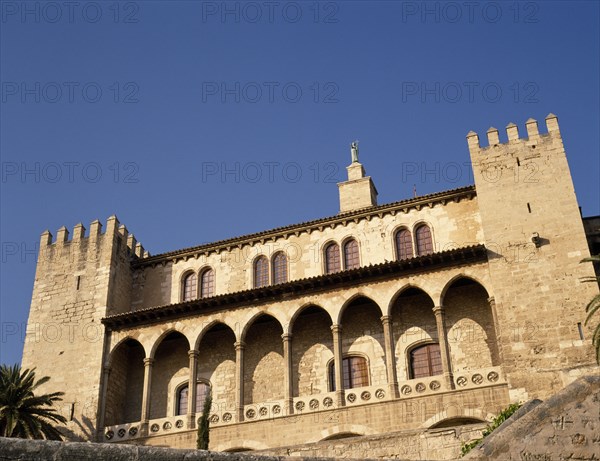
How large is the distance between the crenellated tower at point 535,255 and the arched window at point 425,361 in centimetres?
317

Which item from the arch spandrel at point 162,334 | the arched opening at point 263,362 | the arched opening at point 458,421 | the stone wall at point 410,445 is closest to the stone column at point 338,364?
the arched opening at point 263,362

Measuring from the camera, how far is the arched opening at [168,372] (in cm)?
3269

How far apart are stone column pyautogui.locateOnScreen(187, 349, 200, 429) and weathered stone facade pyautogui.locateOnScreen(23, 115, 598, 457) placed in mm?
83

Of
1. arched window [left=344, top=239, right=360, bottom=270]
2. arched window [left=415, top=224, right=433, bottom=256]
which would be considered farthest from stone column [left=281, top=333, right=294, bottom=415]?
arched window [left=415, top=224, right=433, bottom=256]

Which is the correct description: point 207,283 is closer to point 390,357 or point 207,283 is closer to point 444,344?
point 390,357

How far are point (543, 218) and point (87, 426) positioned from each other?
784 inches

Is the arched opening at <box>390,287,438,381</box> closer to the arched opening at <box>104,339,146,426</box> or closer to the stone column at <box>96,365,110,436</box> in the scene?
the arched opening at <box>104,339,146,426</box>

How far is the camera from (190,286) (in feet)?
119

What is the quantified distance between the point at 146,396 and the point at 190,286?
6.11 m

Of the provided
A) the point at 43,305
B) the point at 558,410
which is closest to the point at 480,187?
the point at 43,305

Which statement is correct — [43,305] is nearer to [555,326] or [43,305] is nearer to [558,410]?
[555,326]

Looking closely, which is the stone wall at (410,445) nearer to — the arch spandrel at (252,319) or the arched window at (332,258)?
the arch spandrel at (252,319)

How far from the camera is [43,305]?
116ft

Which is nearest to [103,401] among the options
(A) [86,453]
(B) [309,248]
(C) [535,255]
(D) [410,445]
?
(B) [309,248]
